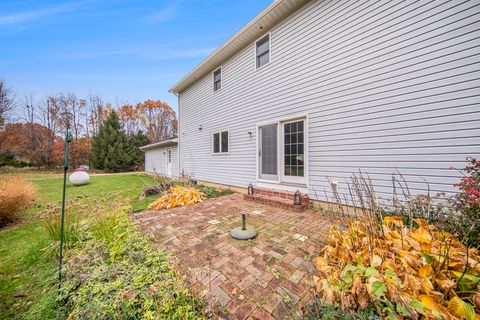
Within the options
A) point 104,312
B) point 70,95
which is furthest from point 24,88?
point 104,312

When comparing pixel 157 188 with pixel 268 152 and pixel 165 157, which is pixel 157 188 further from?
pixel 165 157

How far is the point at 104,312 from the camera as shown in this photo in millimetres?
1520

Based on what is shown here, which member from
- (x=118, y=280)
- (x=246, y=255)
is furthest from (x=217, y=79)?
(x=118, y=280)

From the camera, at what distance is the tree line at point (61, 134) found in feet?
59.7

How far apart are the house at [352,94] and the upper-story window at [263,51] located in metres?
0.05

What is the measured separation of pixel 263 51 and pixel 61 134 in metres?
26.1

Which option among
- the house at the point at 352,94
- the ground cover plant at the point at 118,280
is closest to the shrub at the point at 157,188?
the house at the point at 352,94

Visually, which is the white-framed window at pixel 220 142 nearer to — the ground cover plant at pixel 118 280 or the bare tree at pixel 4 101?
the ground cover plant at pixel 118 280

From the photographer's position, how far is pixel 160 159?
14594 millimetres

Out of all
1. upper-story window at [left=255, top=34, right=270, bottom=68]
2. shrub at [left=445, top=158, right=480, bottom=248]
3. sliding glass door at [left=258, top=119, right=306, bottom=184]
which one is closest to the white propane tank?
sliding glass door at [left=258, top=119, right=306, bottom=184]

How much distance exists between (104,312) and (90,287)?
557 millimetres

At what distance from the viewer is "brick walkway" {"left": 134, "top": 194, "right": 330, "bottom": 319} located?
5.47 feet

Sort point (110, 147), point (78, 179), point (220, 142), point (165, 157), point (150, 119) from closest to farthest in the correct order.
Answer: point (220, 142) < point (78, 179) < point (165, 157) < point (110, 147) < point (150, 119)

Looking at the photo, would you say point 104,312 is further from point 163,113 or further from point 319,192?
point 163,113
